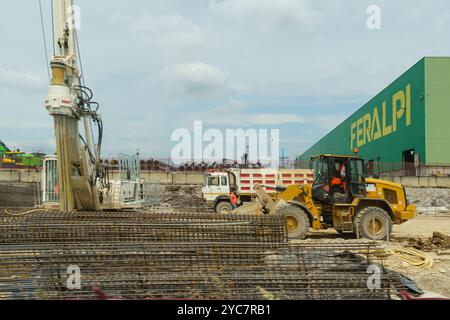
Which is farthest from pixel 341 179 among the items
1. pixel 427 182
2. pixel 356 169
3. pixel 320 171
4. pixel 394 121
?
pixel 394 121

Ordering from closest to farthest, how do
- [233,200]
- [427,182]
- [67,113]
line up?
[67,113] < [233,200] < [427,182]

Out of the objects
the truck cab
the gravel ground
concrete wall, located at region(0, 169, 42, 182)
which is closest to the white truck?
the truck cab

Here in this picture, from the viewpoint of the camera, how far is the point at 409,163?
2964 cm

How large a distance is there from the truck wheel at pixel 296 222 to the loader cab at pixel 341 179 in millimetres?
979

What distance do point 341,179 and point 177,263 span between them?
7061 mm

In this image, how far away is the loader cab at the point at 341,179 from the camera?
37.2 feet

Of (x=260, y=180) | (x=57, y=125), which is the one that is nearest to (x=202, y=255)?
(x=57, y=125)

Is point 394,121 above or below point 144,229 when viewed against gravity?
above

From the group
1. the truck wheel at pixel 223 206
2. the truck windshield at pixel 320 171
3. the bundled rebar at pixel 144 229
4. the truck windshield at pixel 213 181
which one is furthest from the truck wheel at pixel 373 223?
the truck windshield at pixel 213 181

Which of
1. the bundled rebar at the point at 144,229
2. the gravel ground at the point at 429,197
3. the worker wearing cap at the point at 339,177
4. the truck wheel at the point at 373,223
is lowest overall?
the gravel ground at the point at 429,197

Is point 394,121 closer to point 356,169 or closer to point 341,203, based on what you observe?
point 356,169

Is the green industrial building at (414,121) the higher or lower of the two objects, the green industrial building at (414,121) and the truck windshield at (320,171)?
the higher

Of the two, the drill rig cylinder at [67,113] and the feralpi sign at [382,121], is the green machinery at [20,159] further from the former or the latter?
the feralpi sign at [382,121]
